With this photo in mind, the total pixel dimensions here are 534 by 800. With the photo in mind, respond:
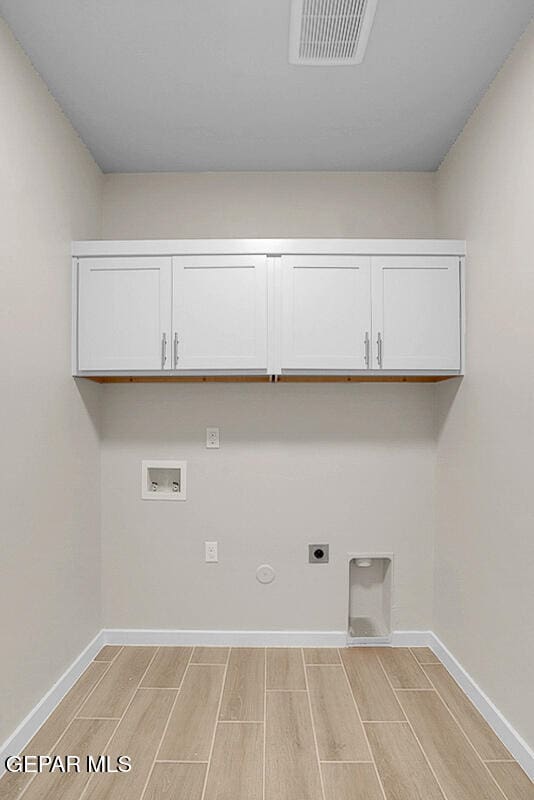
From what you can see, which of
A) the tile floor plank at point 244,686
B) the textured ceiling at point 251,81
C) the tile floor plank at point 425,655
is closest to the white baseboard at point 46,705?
the tile floor plank at point 244,686

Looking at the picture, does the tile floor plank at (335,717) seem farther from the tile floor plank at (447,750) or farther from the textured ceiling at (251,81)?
the textured ceiling at (251,81)

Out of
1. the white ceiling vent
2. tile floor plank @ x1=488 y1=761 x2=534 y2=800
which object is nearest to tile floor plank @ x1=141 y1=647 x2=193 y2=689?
tile floor plank @ x1=488 y1=761 x2=534 y2=800

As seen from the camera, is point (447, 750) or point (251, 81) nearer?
point (447, 750)

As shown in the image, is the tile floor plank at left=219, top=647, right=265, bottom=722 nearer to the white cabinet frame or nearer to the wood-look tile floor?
the wood-look tile floor

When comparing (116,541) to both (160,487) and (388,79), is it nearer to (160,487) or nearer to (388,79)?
(160,487)

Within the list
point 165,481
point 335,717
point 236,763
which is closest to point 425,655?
point 335,717

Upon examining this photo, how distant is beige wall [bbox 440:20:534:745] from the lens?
7.73 feet

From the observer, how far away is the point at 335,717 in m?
2.71

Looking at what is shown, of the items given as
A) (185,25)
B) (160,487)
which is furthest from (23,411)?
(185,25)

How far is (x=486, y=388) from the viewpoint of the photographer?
2.79m

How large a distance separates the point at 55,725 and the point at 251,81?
2857 mm

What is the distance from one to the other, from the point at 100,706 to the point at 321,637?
129 centimetres

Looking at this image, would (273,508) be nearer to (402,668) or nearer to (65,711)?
(402,668)

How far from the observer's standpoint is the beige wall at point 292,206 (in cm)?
358
